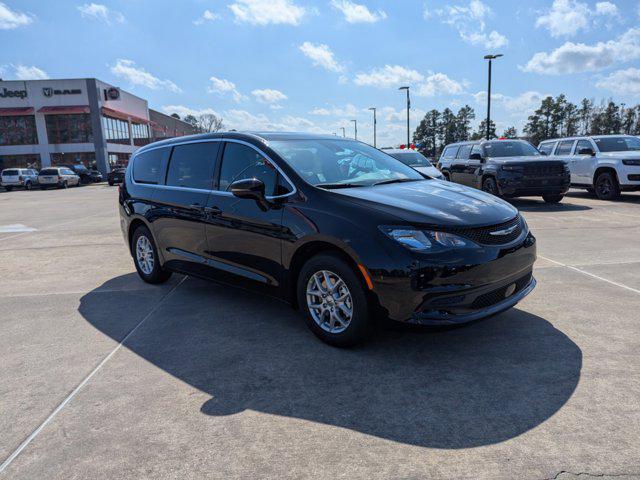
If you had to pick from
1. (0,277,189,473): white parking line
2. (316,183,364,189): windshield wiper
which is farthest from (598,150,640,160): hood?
(0,277,189,473): white parking line

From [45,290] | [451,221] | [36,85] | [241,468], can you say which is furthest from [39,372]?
[36,85]

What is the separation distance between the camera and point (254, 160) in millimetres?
4406

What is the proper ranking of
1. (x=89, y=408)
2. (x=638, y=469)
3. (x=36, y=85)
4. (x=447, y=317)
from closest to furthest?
(x=638, y=469) < (x=89, y=408) < (x=447, y=317) < (x=36, y=85)

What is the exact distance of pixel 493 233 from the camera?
3.53m

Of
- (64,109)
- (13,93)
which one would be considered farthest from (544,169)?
(13,93)

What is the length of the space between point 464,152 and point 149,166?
11349mm

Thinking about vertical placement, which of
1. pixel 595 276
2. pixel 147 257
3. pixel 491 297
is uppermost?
pixel 491 297

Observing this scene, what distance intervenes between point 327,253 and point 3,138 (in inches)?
2209

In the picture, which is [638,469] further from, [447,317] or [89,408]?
[89,408]

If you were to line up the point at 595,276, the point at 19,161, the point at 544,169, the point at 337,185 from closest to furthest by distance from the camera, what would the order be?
the point at 337,185 → the point at 595,276 → the point at 544,169 → the point at 19,161

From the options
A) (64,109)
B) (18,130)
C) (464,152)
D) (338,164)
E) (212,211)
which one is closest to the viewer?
(338,164)

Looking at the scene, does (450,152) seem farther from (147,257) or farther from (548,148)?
(147,257)

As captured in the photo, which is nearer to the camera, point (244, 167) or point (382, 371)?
point (382, 371)

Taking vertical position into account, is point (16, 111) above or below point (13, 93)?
below
